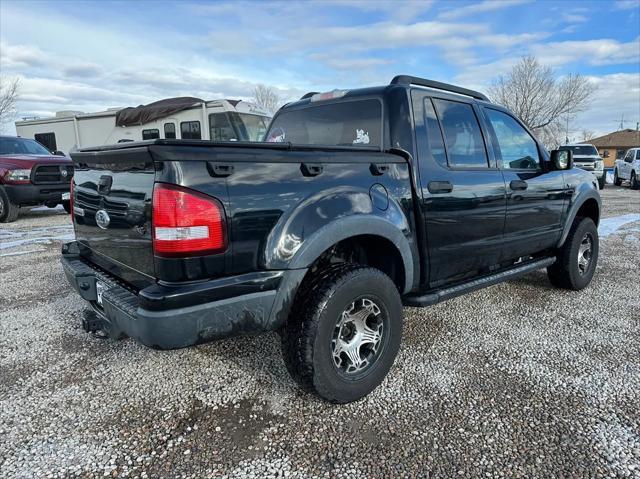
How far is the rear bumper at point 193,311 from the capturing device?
6.68ft

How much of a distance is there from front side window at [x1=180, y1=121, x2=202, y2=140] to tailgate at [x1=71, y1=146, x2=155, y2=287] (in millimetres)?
11275

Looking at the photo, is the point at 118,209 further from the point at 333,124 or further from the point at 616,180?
the point at 616,180

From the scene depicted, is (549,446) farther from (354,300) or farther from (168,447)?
(168,447)

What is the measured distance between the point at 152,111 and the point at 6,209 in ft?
19.6

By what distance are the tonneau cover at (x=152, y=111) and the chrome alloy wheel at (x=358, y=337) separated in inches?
491

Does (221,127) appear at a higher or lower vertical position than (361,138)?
higher

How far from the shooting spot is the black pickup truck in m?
2.08

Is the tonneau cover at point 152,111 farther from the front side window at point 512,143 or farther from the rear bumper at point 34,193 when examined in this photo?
the front side window at point 512,143

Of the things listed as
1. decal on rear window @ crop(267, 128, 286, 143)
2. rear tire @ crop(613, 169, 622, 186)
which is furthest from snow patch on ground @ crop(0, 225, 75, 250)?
rear tire @ crop(613, 169, 622, 186)

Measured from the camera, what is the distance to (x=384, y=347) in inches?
106

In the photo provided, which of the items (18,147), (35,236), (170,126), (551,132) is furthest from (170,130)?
(551,132)

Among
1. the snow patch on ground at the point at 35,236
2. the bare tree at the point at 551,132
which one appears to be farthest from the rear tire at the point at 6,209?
the bare tree at the point at 551,132

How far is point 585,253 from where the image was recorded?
478cm

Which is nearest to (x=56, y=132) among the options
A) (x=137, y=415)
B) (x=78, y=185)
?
(x=78, y=185)
